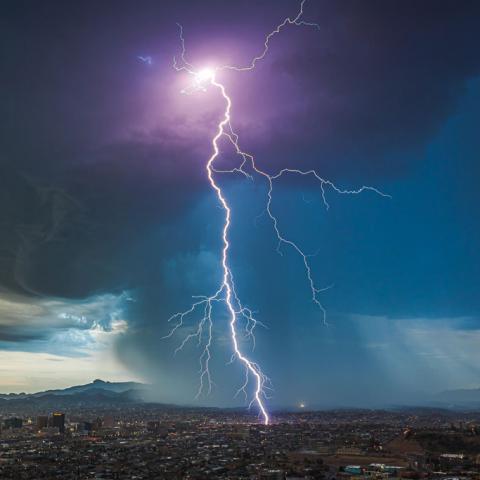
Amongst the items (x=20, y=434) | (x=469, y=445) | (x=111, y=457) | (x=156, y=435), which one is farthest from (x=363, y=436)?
(x=20, y=434)

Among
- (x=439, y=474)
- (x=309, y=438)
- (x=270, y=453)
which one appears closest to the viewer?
(x=439, y=474)

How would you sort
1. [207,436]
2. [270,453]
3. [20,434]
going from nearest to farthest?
[270,453], [207,436], [20,434]

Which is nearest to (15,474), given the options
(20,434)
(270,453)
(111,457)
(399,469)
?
(111,457)

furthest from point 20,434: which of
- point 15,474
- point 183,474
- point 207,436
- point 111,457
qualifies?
point 183,474

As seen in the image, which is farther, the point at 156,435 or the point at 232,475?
the point at 156,435

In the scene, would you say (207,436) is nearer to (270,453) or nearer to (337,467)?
(270,453)

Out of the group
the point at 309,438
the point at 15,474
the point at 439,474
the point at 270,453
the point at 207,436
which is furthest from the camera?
the point at 207,436

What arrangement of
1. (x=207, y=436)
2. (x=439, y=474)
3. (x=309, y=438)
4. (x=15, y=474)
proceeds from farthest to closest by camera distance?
(x=207, y=436) < (x=309, y=438) < (x=15, y=474) < (x=439, y=474)

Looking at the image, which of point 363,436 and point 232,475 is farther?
point 363,436

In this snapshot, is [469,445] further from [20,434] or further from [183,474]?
[20,434]
